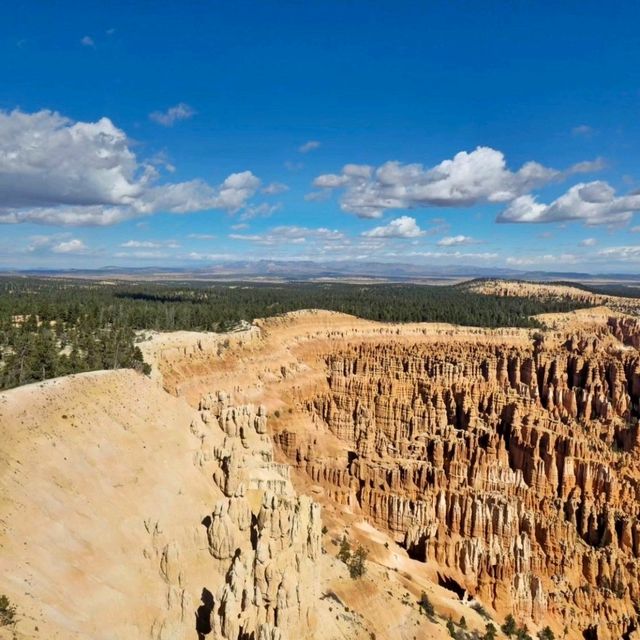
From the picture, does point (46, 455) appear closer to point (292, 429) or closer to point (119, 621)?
point (119, 621)

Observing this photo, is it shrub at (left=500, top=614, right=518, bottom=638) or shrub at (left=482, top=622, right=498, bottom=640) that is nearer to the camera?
shrub at (left=482, top=622, right=498, bottom=640)

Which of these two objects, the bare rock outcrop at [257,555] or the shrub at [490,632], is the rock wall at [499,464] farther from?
the bare rock outcrop at [257,555]

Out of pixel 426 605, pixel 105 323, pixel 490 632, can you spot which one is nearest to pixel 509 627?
pixel 490 632

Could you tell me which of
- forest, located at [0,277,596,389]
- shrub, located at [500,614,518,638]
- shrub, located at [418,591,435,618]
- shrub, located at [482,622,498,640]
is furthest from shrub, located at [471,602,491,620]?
forest, located at [0,277,596,389]

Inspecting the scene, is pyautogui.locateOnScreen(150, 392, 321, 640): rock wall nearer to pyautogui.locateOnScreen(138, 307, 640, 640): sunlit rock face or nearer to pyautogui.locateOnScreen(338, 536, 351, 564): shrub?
pyautogui.locateOnScreen(138, 307, 640, 640): sunlit rock face

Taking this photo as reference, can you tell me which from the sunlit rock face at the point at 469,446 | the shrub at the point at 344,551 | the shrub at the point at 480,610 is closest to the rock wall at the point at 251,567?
the sunlit rock face at the point at 469,446

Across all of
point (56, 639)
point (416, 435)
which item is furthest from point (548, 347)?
point (56, 639)
